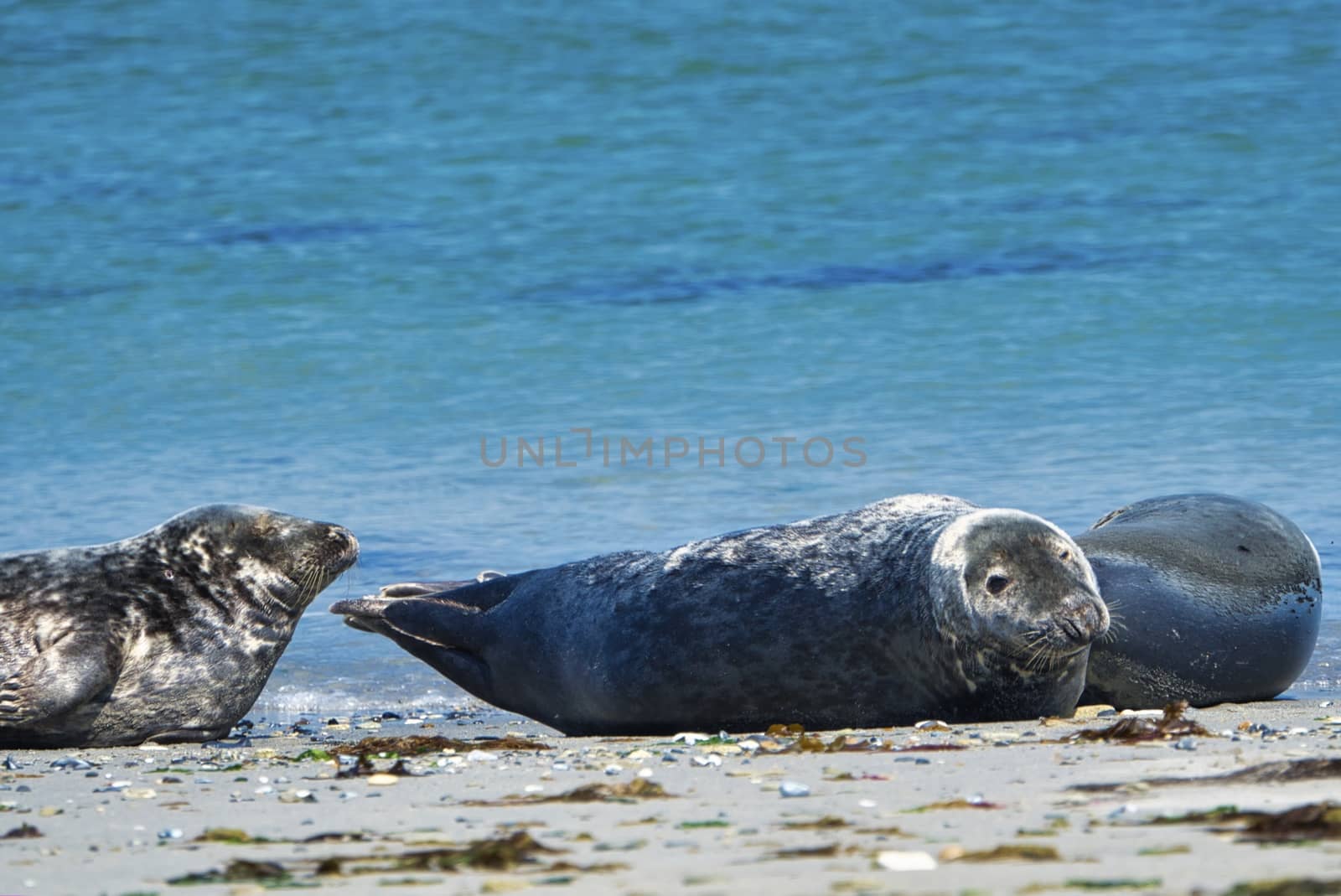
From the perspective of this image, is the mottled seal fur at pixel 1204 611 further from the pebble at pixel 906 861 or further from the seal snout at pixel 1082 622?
the pebble at pixel 906 861

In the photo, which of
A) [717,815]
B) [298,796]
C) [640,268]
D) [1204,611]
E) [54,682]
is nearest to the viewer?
[717,815]

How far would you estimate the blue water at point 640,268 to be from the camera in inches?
453

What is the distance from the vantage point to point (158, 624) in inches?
257

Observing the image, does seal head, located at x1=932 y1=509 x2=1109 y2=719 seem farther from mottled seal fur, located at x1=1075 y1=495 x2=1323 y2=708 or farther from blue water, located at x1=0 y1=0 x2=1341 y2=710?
blue water, located at x1=0 y1=0 x2=1341 y2=710

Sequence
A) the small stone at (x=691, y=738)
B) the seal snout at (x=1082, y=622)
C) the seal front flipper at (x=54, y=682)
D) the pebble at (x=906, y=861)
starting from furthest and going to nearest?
the seal front flipper at (x=54, y=682) → the seal snout at (x=1082, y=622) → the small stone at (x=691, y=738) → the pebble at (x=906, y=861)

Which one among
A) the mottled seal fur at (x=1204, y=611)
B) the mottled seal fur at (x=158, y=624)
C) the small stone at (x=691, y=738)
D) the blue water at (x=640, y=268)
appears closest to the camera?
the small stone at (x=691, y=738)

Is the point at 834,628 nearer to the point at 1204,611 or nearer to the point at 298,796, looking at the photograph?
the point at 1204,611

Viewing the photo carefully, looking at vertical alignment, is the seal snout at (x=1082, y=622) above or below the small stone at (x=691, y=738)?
above

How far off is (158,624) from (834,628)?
2.36 m

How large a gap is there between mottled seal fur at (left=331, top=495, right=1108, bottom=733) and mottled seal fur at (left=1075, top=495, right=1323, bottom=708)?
1.55ft

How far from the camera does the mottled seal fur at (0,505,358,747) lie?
6094 mm

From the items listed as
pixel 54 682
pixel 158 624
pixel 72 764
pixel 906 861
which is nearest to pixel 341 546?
pixel 158 624

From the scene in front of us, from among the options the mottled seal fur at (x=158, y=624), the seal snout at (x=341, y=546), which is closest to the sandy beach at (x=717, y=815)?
the mottled seal fur at (x=158, y=624)

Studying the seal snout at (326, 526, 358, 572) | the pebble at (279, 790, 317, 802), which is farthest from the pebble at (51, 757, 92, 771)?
the seal snout at (326, 526, 358, 572)
